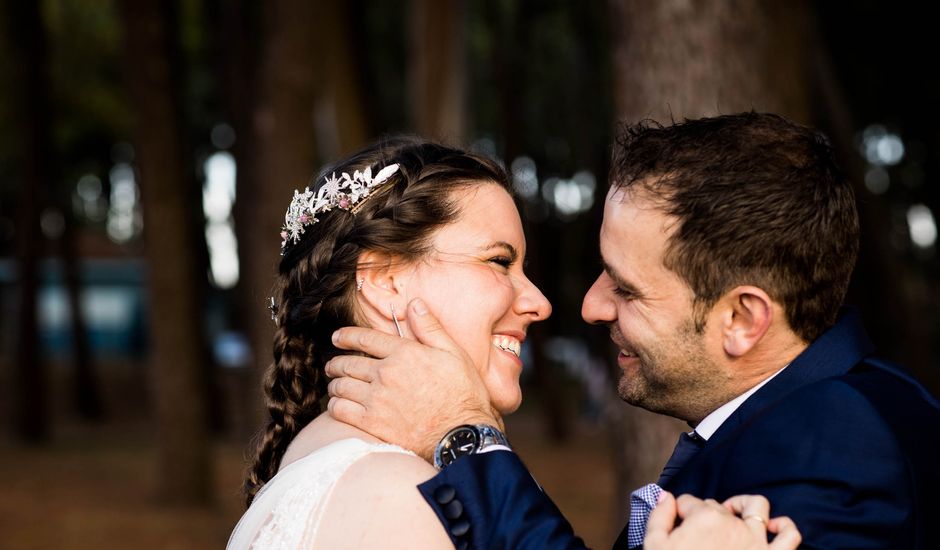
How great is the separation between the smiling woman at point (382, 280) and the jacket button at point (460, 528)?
0.84 feet

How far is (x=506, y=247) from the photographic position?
10.1 ft

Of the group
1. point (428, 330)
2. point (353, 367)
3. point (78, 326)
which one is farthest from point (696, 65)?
point (78, 326)

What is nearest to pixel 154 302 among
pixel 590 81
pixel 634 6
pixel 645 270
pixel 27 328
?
pixel 27 328

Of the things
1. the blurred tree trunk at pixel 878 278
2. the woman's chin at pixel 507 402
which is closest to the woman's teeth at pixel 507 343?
the woman's chin at pixel 507 402

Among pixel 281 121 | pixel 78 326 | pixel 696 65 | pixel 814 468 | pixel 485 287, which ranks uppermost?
pixel 281 121

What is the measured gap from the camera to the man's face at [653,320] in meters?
2.72

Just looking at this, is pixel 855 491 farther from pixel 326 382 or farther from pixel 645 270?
pixel 326 382

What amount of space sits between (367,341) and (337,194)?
48cm

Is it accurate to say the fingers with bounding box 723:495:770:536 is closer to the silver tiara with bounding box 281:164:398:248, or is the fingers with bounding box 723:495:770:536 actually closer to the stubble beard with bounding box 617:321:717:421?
the stubble beard with bounding box 617:321:717:421

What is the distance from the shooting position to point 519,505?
2451mm

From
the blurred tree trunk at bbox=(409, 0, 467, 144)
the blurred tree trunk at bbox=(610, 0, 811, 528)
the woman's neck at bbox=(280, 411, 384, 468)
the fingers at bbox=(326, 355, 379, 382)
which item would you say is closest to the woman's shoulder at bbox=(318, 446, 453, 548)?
the woman's neck at bbox=(280, 411, 384, 468)

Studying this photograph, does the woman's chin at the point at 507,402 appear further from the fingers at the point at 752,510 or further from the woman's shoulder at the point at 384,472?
the fingers at the point at 752,510

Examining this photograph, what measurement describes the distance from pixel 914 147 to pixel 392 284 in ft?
71.3

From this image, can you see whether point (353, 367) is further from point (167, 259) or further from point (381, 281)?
point (167, 259)
